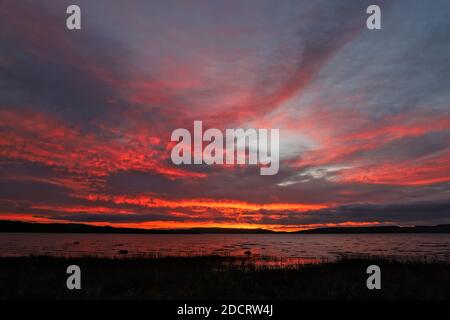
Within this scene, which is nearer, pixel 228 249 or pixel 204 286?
pixel 204 286

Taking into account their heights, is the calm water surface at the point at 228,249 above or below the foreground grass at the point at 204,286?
below

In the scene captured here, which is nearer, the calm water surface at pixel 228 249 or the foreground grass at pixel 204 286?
the foreground grass at pixel 204 286

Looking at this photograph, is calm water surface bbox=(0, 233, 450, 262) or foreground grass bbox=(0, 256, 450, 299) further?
calm water surface bbox=(0, 233, 450, 262)

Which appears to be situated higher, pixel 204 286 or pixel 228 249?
pixel 204 286

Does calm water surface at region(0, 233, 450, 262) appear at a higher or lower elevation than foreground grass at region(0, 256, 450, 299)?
lower
